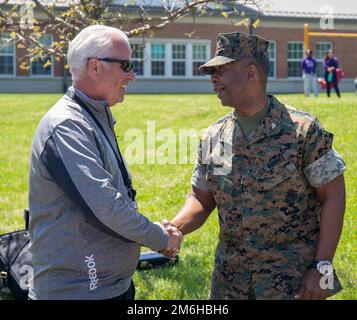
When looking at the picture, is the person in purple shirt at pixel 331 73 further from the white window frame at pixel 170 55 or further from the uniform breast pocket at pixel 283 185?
the uniform breast pocket at pixel 283 185

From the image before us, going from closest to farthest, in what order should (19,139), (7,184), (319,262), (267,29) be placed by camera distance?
(319,262) → (7,184) → (19,139) → (267,29)

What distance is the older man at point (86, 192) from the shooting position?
269 cm

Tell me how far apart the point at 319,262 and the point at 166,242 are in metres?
0.77

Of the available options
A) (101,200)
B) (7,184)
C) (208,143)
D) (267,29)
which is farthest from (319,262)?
(267,29)

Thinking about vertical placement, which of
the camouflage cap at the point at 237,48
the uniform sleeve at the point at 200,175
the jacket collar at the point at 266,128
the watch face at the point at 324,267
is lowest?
the watch face at the point at 324,267

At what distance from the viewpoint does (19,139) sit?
14.8 m

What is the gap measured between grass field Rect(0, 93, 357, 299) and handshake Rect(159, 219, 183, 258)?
2302mm

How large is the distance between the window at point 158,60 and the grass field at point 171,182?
65.0ft

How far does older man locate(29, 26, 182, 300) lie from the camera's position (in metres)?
2.69

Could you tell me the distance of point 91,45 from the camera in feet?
9.41

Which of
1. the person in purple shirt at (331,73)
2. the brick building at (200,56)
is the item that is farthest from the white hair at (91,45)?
the brick building at (200,56)
